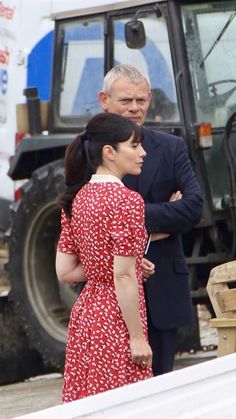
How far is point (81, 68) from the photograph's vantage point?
402 inches

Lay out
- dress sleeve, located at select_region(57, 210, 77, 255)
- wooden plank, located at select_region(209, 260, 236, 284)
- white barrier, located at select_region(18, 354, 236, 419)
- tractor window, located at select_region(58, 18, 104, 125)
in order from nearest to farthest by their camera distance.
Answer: white barrier, located at select_region(18, 354, 236, 419) < dress sleeve, located at select_region(57, 210, 77, 255) < wooden plank, located at select_region(209, 260, 236, 284) < tractor window, located at select_region(58, 18, 104, 125)

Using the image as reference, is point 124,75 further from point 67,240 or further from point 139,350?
point 139,350

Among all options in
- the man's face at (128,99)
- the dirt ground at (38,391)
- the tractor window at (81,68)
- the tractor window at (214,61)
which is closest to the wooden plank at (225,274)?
the man's face at (128,99)

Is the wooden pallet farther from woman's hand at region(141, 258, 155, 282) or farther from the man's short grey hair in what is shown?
the man's short grey hair

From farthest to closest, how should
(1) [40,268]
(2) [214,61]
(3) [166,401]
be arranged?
(1) [40,268] < (2) [214,61] < (3) [166,401]

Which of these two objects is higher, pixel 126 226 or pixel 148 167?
pixel 148 167

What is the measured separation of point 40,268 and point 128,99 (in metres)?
5.00

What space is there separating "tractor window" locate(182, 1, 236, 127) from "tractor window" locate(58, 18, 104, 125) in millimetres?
868

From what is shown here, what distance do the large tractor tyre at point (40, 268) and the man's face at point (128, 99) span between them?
4334 millimetres

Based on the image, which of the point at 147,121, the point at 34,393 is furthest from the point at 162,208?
the point at 147,121

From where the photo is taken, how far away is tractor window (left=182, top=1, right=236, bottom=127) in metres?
9.23

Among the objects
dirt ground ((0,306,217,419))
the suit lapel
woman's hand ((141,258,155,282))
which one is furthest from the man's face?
dirt ground ((0,306,217,419))

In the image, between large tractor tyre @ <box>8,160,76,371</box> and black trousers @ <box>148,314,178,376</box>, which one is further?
large tractor tyre @ <box>8,160,76,371</box>

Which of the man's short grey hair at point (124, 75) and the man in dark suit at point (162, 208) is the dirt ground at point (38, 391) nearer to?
the man in dark suit at point (162, 208)
